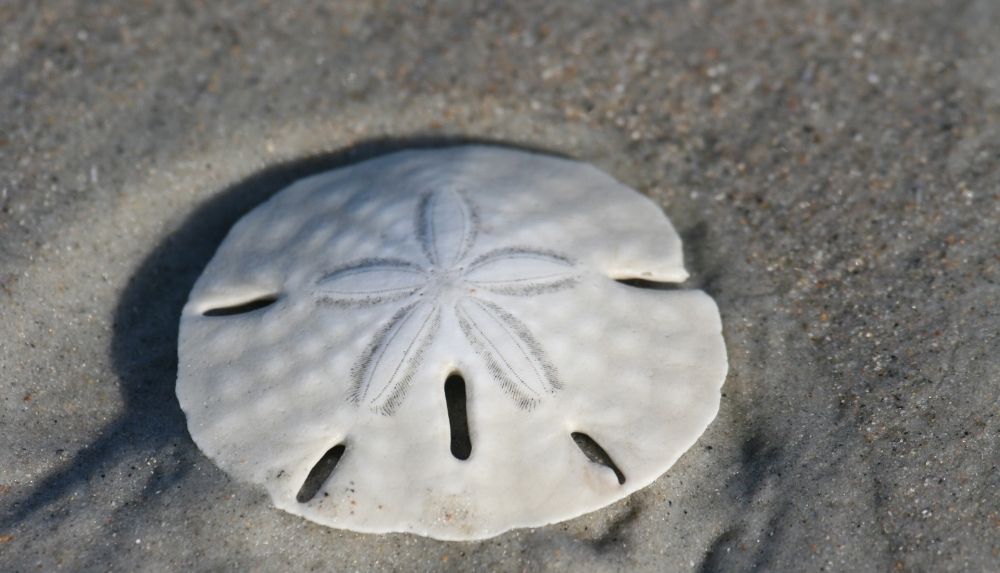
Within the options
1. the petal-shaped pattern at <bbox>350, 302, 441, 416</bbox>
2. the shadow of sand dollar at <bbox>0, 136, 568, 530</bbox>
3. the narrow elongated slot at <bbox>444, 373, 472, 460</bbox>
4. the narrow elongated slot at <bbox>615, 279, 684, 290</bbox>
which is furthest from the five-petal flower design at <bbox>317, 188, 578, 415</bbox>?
the shadow of sand dollar at <bbox>0, 136, 568, 530</bbox>

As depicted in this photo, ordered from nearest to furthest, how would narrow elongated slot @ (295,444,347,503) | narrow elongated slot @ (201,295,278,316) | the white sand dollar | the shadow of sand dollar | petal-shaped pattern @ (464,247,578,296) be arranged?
the white sand dollar
narrow elongated slot @ (295,444,347,503)
the shadow of sand dollar
petal-shaped pattern @ (464,247,578,296)
narrow elongated slot @ (201,295,278,316)

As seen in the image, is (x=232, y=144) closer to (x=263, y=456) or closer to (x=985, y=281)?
(x=263, y=456)

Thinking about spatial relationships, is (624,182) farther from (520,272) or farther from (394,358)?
(394,358)

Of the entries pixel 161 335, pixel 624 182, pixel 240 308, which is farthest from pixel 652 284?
pixel 161 335

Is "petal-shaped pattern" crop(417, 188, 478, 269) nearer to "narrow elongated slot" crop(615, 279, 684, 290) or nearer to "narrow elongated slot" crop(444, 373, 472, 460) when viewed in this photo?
"narrow elongated slot" crop(444, 373, 472, 460)

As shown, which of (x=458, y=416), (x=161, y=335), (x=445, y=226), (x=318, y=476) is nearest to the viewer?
(x=318, y=476)

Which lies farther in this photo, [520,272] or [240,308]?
[240,308]

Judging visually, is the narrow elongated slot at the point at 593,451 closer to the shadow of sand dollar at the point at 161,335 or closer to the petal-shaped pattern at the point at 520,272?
the petal-shaped pattern at the point at 520,272
